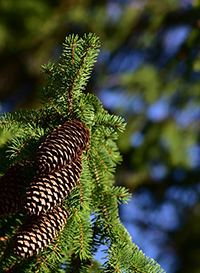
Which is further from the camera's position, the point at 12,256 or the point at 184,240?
the point at 184,240

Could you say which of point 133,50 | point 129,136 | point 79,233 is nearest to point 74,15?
point 133,50

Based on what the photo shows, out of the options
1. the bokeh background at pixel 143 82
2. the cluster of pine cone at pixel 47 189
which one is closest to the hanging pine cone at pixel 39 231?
the cluster of pine cone at pixel 47 189

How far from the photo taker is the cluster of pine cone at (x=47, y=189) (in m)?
0.51

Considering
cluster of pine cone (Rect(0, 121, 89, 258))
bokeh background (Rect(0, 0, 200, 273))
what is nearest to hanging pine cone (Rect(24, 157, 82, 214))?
cluster of pine cone (Rect(0, 121, 89, 258))

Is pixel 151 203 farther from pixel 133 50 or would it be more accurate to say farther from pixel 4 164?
pixel 4 164

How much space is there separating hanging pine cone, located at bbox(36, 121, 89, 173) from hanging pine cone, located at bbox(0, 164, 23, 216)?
60mm

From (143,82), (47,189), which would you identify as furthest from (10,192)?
(143,82)

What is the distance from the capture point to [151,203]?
2.00m

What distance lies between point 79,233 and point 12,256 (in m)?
0.12

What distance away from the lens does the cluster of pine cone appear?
51cm

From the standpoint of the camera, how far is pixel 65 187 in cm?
54

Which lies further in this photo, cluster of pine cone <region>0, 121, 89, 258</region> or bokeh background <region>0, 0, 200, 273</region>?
bokeh background <region>0, 0, 200, 273</region>

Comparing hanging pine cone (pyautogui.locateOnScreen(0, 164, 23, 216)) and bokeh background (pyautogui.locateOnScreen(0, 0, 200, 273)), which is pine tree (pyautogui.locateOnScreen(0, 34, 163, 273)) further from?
bokeh background (pyautogui.locateOnScreen(0, 0, 200, 273))

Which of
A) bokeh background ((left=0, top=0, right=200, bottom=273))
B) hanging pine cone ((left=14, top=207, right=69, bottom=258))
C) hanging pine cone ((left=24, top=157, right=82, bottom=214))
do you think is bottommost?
hanging pine cone ((left=14, top=207, right=69, bottom=258))
